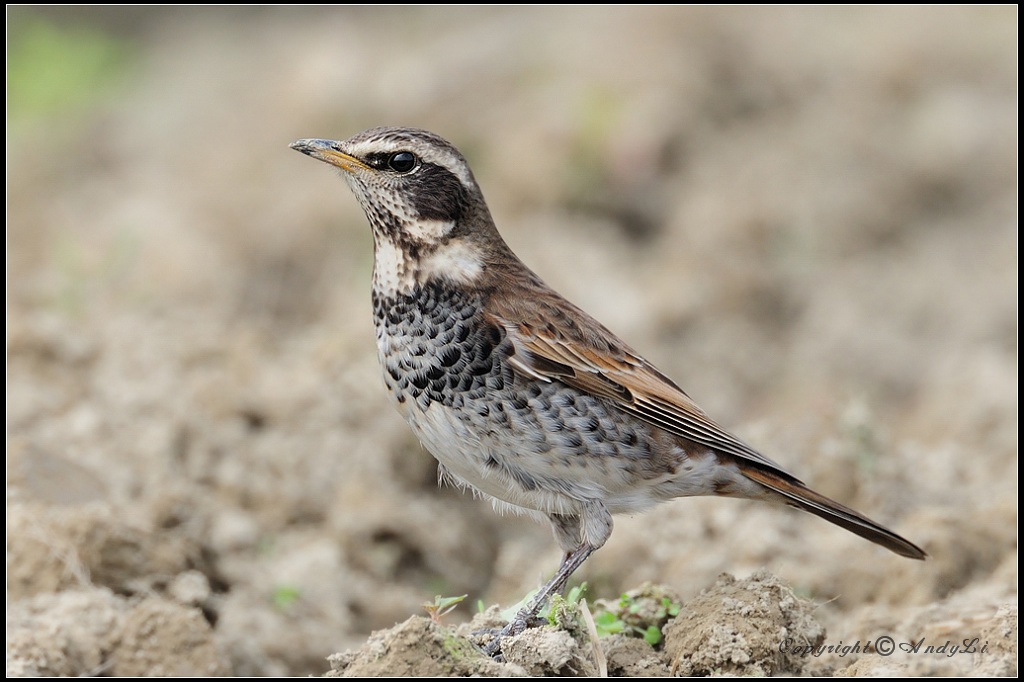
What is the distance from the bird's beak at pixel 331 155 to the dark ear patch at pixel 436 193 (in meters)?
0.24

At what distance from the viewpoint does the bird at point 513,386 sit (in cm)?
489

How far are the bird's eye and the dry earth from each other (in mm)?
2003

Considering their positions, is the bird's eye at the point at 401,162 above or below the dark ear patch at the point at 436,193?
above

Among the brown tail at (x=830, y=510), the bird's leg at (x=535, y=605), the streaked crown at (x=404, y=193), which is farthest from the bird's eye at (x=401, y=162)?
the brown tail at (x=830, y=510)

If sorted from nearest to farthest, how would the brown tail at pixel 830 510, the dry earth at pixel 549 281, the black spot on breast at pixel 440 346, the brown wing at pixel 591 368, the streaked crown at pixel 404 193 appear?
1. the black spot on breast at pixel 440 346
2. the brown wing at pixel 591 368
3. the brown tail at pixel 830 510
4. the streaked crown at pixel 404 193
5. the dry earth at pixel 549 281

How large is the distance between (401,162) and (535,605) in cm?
200

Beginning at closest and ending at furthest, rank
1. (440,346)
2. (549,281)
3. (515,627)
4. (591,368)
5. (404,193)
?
(515,627) → (440,346) → (591,368) → (404,193) → (549,281)

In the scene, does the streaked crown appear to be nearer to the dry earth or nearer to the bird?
the bird

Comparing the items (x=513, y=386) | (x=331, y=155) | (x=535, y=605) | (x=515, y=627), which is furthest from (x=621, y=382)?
(x=331, y=155)

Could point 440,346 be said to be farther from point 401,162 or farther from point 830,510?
point 830,510

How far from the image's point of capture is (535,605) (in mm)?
4703

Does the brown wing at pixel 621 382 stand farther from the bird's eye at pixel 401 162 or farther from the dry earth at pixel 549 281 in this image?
Result: the bird's eye at pixel 401 162

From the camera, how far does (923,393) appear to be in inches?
369

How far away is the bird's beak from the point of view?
5242mm
